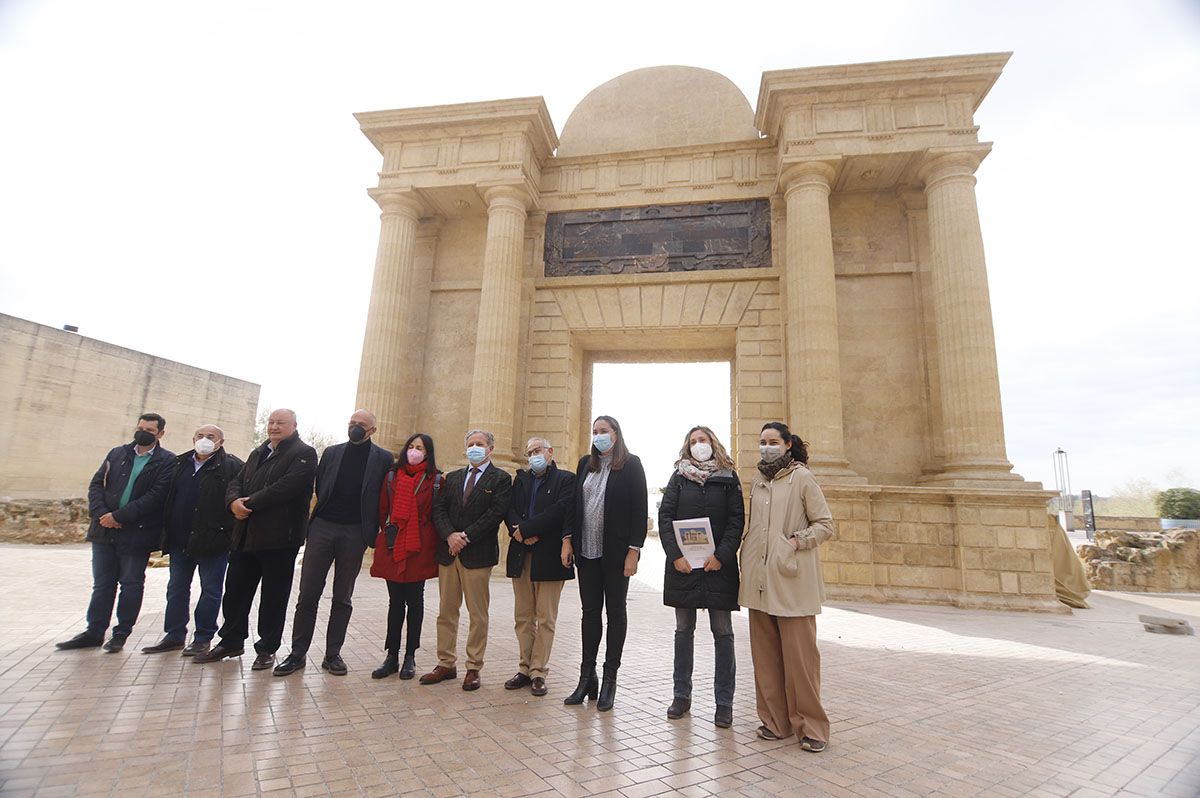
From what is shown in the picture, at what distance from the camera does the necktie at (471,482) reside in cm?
454

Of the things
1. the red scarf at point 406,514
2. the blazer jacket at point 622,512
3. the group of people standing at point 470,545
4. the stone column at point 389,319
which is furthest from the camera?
the stone column at point 389,319

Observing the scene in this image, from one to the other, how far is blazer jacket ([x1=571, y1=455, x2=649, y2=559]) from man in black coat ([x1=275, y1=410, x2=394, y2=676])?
176 centimetres

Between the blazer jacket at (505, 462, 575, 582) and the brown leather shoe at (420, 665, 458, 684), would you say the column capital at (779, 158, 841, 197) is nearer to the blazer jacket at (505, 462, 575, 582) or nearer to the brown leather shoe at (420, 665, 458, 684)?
the blazer jacket at (505, 462, 575, 582)

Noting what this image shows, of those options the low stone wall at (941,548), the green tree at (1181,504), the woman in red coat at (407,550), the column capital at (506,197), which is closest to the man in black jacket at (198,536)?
the woman in red coat at (407,550)

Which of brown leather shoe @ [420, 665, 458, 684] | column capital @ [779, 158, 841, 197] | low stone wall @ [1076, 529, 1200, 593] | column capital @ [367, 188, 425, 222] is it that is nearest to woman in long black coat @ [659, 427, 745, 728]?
brown leather shoe @ [420, 665, 458, 684]

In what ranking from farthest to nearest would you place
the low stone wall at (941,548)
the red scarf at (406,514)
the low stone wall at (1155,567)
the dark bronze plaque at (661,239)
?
the low stone wall at (1155,567) → the dark bronze plaque at (661,239) → the low stone wall at (941,548) → the red scarf at (406,514)

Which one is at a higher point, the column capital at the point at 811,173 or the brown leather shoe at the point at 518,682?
the column capital at the point at 811,173

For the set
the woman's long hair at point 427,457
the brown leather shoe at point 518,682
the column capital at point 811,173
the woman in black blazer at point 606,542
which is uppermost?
the column capital at point 811,173

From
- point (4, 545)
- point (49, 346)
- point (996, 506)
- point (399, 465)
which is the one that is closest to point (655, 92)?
point (996, 506)

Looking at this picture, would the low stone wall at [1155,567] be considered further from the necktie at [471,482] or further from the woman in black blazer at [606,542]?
the necktie at [471,482]

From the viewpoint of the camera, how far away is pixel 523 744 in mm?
3146

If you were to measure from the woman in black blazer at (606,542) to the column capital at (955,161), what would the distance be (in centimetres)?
1080

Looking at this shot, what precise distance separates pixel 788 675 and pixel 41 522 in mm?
18686

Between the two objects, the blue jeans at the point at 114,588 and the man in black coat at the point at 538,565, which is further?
the blue jeans at the point at 114,588
